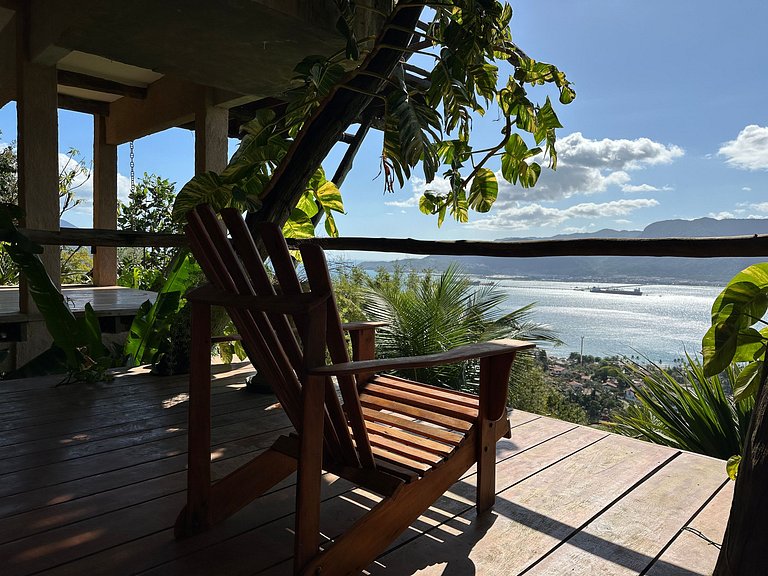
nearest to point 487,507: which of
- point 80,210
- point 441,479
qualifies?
point 441,479

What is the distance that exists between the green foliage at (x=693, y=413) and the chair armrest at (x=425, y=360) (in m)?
1.45

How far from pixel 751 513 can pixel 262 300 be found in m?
1.11

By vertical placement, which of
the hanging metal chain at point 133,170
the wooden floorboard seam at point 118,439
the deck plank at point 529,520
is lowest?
the deck plank at point 529,520

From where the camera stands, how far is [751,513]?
998mm

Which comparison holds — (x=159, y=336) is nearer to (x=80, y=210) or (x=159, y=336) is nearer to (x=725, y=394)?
(x=725, y=394)

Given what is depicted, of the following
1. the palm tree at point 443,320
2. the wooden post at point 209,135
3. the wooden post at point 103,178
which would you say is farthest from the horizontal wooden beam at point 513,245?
the wooden post at point 103,178

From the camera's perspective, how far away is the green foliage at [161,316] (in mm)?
3807

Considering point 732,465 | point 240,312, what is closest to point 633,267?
point 732,465


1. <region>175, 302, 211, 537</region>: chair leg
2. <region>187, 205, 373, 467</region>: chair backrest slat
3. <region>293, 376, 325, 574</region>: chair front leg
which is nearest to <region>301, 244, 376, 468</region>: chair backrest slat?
<region>187, 205, 373, 467</region>: chair backrest slat

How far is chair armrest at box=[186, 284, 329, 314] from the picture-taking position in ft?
4.48

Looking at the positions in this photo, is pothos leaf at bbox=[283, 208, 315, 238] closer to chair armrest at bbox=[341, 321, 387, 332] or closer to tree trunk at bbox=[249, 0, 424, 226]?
tree trunk at bbox=[249, 0, 424, 226]

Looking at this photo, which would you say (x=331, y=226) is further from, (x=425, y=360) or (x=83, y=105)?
(x=83, y=105)

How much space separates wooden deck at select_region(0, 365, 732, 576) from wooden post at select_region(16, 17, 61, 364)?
78.0 inches

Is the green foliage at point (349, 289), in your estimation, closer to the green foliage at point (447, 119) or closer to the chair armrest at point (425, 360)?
the green foliage at point (447, 119)
